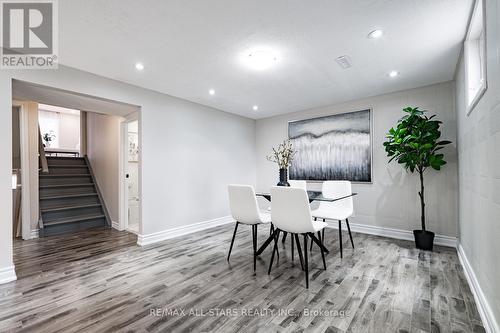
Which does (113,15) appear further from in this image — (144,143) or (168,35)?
(144,143)

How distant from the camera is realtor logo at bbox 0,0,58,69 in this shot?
5.77 ft

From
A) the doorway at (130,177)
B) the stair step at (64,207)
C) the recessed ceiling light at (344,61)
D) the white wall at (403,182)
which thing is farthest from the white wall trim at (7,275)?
the white wall at (403,182)

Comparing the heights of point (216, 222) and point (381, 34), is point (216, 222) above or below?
below

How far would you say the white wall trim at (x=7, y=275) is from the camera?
223 cm

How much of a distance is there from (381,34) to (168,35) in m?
2.01

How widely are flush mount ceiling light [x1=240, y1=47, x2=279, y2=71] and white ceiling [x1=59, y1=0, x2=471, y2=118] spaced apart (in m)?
0.09

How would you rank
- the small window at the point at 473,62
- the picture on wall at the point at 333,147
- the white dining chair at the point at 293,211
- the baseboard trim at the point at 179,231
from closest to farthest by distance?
the small window at the point at 473,62, the white dining chair at the point at 293,211, the baseboard trim at the point at 179,231, the picture on wall at the point at 333,147

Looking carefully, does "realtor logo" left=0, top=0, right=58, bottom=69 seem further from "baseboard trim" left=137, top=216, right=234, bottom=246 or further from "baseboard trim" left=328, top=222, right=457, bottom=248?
"baseboard trim" left=328, top=222, right=457, bottom=248

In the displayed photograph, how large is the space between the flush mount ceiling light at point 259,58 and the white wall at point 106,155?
2.92 metres

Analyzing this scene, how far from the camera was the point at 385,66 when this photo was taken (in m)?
2.77

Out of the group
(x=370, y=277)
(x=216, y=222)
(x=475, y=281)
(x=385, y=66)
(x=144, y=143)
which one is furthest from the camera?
(x=216, y=222)

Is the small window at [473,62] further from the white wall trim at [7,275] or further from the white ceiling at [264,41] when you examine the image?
the white wall trim at [7,275]

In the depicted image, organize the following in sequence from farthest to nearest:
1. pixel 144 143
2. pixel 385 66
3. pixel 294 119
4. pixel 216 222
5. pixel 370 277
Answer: pixel 294 119 → pixel 216 222 → pixel 144 143 → pixel 385 66 → pixel 370 277

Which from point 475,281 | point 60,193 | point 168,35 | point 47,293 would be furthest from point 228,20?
point 60,193
